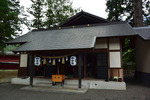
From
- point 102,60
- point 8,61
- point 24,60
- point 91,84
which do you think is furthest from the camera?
point 8,61

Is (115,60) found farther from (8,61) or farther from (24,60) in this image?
(8,61)

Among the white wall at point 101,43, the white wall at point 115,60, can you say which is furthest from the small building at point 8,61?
the white wall at point 115,60

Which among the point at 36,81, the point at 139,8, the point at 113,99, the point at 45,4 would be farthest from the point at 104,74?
the point at 45,4

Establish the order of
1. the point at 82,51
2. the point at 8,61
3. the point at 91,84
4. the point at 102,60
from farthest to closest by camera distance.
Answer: the point at 8,61 → the point at 102,60 → the point at 91,84 → the point at 82,51

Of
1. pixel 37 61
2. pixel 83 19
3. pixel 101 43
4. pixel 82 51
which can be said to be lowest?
pixel 37 61

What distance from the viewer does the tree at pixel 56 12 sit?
21.1 m

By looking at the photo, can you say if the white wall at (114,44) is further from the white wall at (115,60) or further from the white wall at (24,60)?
the white wall at (24,60)

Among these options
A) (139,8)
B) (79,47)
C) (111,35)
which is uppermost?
(139,8)

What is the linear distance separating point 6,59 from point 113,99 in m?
17.9

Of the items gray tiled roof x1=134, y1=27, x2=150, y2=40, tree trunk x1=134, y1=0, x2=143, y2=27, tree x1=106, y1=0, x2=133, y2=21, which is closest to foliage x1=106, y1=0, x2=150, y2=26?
tree x1=106, y1=0, x2=133, y2=21

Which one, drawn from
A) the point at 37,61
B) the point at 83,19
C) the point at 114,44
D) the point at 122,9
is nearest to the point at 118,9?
the point at 122,9

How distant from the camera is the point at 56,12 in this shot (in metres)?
22.0

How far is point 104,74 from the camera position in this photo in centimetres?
753

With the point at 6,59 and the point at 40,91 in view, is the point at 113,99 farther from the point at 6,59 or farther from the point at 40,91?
the point at 6,59
